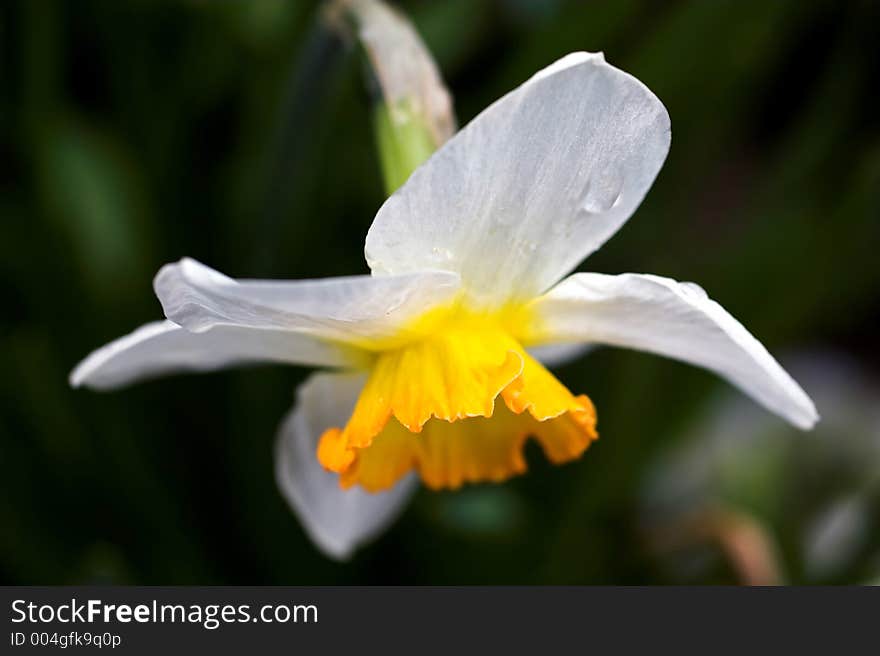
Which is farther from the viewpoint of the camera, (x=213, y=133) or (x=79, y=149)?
(x=213, y=133)

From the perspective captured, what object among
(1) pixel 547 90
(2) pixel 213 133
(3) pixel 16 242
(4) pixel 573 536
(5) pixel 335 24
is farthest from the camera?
(2) pixel 213 133

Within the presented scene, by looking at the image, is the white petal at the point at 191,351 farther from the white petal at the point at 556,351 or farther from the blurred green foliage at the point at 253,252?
the blurred green foliage at the point at 253,252

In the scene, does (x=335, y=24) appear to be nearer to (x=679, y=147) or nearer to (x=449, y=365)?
(x=449, y=365)

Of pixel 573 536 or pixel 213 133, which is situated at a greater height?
pixel 213 133

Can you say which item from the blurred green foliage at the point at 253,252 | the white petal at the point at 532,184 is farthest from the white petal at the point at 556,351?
the blurred green foliage at the point at 253,252

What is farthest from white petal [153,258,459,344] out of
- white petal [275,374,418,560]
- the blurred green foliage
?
the blurred green foliage

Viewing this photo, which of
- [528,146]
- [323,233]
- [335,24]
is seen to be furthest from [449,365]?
[323,233]
